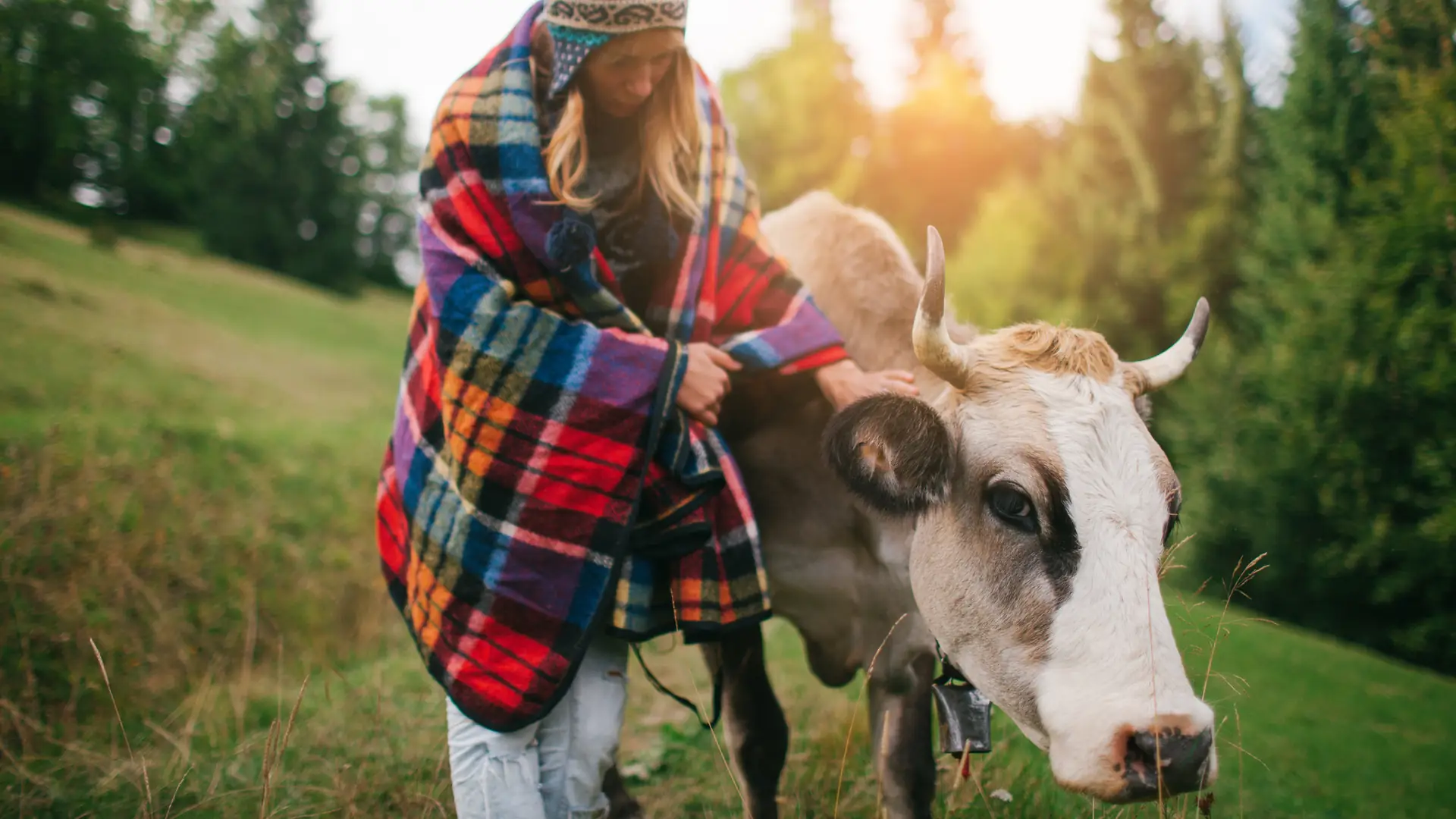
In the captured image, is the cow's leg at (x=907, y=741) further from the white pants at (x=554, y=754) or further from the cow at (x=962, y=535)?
the white pants at (x=554, y=754)

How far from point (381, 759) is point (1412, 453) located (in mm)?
5469

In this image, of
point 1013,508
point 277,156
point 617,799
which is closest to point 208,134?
point 277,156

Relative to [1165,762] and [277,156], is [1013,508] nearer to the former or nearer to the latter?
[1165,762]

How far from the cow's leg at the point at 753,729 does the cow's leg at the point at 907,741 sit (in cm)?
36

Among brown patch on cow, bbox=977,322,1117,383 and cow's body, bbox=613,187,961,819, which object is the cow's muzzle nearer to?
brown patch on cow, bbox=977,322,1117,383

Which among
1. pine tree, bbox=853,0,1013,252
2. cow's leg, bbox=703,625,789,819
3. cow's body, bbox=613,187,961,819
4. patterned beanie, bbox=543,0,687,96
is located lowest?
cow's leg, bbox=703,625,789,819

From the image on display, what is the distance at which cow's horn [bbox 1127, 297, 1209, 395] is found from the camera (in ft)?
7.58

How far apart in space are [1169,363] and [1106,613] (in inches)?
32.7

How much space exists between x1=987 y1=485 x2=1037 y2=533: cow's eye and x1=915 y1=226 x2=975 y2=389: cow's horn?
0.32 m

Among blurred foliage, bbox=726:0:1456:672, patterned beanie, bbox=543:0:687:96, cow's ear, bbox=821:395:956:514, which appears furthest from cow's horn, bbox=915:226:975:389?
patterned beanie, bbox=543:0:687:96

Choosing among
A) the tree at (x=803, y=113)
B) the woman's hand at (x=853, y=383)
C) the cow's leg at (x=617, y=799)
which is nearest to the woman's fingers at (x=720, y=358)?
the woman's hand at (x=853, y=383)

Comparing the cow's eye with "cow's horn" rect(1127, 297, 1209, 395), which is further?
"cow's horn" rect(1127, 297, 1209, 395)

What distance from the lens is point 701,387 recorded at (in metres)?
2.28

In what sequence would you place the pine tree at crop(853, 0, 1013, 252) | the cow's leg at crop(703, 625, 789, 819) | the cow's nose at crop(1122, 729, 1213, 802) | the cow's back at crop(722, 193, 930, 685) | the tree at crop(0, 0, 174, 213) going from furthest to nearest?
the pine tree at crop(853, 0, 1013, 252)
the tree at crop(0, 0, 174, 213)
the cow's leg at crop(703, 625, 789, 819)
the cow's back at crop(722, 193, 930, 685)
the cow's nose at crop(1122, 729, 1213, 802)
